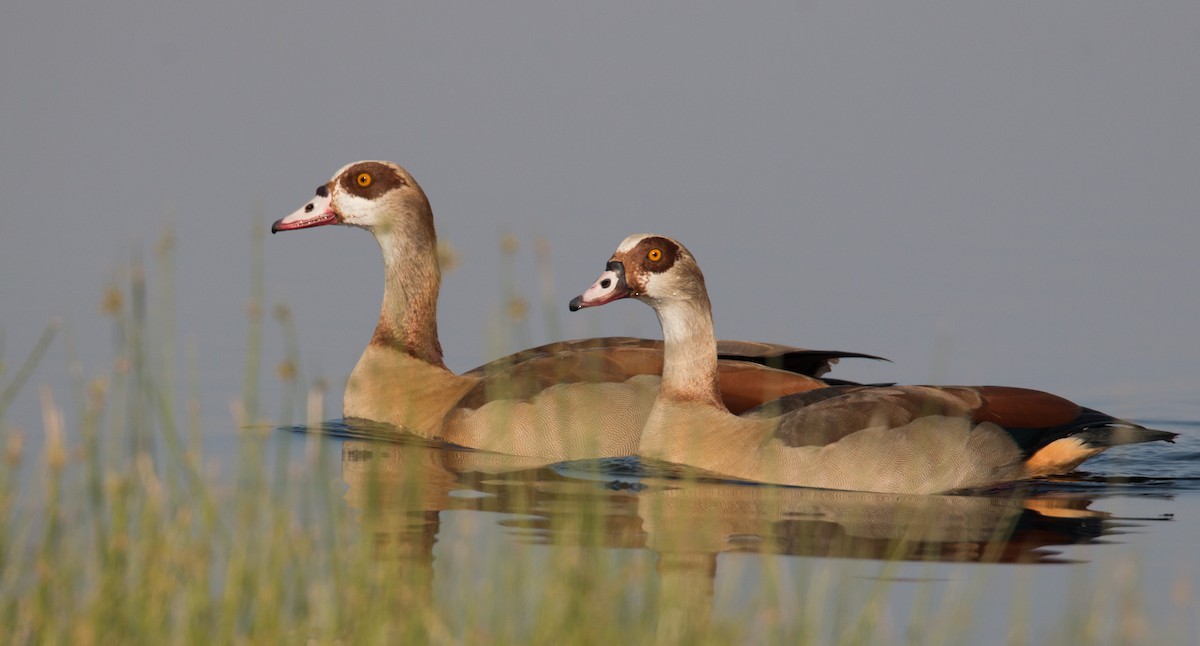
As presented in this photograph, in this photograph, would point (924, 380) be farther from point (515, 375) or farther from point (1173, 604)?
point (1173, 604)

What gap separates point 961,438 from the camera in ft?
36.9

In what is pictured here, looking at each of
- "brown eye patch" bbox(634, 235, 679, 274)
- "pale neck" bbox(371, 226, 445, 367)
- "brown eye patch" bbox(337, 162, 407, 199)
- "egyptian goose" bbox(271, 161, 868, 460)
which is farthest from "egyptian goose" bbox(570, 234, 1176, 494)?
"brown eye patch" bbox(337, 162, 407, 199)

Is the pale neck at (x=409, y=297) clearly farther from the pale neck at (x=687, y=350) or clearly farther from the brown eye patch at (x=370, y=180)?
the pale neck at (x=687, y=350)

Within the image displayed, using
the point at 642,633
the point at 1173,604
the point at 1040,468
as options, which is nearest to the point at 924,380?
the point at 1040,468

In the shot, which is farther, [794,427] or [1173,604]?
[794,427]

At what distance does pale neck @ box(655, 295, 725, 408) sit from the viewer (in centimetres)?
1179

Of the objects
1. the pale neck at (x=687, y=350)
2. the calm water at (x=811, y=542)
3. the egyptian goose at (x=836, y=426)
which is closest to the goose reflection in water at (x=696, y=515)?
the calm water at (x=811, y=542)

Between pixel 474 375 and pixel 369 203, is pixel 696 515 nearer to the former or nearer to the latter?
pixel 474 375

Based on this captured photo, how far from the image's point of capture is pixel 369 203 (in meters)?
13.8

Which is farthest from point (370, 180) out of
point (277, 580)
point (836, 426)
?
point (277, 580)

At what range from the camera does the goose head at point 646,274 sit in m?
11.4

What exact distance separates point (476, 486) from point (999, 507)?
3.08 meters

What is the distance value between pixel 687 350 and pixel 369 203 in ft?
10.5

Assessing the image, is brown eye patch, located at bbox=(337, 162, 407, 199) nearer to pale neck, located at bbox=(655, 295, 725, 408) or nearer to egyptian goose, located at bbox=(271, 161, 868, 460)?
egyptian goose, located at bbox=(271, 161, 868, 460)
